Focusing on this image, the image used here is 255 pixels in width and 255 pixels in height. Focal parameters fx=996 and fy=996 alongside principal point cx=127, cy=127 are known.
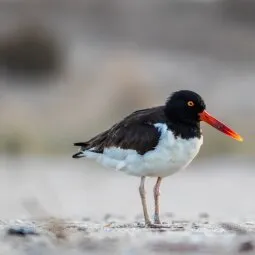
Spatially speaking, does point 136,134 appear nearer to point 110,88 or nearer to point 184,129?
point 184,129

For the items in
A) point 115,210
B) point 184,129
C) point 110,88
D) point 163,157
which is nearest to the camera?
point 163,157

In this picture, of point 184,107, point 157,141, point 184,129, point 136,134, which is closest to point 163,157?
point 157,141

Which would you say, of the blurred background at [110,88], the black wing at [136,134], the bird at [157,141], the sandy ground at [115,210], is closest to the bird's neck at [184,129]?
the bird at [157,141]

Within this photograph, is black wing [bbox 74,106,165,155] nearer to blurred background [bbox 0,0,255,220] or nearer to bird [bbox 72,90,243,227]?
bird [bbox 72,90,243,227]

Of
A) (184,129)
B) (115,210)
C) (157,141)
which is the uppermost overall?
(184,129)

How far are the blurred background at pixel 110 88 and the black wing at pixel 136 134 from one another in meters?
2.88

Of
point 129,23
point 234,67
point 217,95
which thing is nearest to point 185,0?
point 129,23

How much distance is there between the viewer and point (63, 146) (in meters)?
22.9

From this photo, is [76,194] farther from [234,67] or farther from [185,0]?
[185,0]

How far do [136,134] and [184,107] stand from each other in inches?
21.8

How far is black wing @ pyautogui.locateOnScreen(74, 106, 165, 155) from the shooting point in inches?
380

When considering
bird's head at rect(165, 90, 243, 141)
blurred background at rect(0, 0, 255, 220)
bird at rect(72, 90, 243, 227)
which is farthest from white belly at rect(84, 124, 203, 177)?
blurred background at rect(0, 0, 255, 220)

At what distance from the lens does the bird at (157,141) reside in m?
9.53

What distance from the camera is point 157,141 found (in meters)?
9.58
